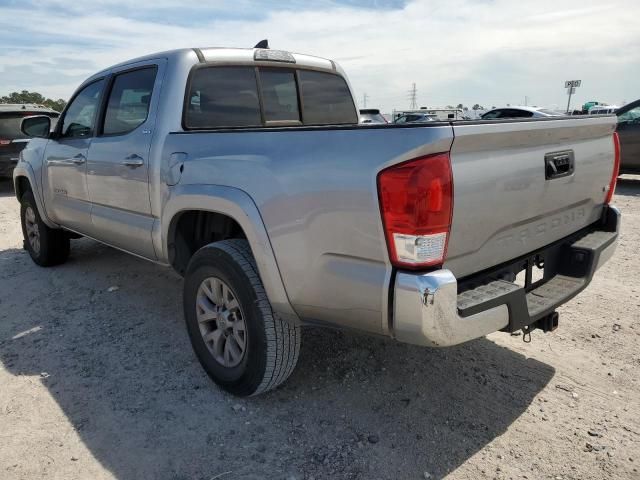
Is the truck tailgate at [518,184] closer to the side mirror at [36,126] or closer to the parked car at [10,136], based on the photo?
the side mirror at [36,126]

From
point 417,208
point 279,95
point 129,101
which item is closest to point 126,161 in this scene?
point 129,101

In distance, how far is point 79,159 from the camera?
412cm

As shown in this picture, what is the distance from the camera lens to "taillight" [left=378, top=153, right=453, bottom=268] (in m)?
1.92

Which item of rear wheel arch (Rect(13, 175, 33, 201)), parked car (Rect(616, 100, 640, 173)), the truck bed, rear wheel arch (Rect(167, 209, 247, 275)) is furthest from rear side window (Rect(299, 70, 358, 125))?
parked car (Rect(616, 100, 640, 173))

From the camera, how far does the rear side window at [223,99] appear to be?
132 inches

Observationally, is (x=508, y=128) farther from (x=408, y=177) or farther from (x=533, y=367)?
(x=533, y=367)

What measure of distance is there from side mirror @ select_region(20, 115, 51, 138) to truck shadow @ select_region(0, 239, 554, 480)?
1.78 meters

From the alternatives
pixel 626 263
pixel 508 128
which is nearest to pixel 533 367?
pixel 508 128

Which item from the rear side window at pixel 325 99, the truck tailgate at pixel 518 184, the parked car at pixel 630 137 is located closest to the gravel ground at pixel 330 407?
the truck tailgate at pixel 518 184

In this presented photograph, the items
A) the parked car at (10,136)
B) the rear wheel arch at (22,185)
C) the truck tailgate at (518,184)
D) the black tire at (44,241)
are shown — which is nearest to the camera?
the truck tailgate at (518,184)

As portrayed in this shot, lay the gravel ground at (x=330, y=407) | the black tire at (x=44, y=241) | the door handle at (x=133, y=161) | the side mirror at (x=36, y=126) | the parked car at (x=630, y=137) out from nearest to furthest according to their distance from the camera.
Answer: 1. the gravel ground at (x=330, y=407)
2. the door handle at (x=133, y=161)
3. the side mirror at (x=36, y=126)
4. the black tire at (x=44, y=241)
5. the parked car at (x=630, y=137)

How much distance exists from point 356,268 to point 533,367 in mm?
1693

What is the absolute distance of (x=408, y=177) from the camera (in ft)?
6.30

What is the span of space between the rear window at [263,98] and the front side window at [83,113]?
4.06 feet
